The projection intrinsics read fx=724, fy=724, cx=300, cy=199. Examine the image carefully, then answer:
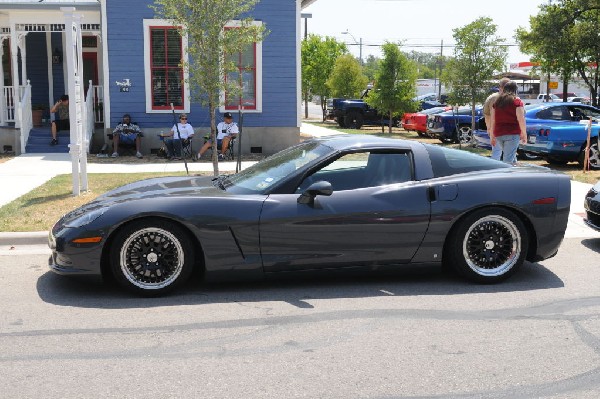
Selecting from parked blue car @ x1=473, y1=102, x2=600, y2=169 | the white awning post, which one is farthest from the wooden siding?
the white awning post

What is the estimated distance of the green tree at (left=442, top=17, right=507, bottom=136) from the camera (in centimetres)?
2083

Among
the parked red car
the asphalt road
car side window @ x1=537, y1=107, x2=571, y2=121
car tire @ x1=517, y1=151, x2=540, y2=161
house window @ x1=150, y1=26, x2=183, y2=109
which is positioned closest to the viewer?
the asphalt road

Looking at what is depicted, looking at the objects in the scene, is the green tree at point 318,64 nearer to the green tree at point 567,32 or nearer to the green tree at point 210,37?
the green tree at point 567,32

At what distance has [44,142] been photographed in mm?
18484

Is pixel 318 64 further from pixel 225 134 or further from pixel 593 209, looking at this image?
pixel 593 209

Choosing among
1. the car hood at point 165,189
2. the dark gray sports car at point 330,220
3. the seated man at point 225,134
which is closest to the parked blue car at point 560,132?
the seated man at point 225,134

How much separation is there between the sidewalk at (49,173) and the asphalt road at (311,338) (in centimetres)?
156

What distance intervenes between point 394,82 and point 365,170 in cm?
2185

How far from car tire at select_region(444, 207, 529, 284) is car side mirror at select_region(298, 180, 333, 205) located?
120 cm

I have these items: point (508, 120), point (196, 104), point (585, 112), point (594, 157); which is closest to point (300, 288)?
point (508, 120)

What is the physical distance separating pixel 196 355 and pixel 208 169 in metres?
10.6

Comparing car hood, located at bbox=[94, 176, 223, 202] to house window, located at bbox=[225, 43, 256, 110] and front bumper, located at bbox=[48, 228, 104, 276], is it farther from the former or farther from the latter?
house window, located at bbox=[225, 43, 256, 110]

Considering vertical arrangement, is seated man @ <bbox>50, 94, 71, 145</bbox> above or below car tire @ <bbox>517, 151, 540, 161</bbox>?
above

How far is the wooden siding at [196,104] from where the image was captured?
17.9 m
